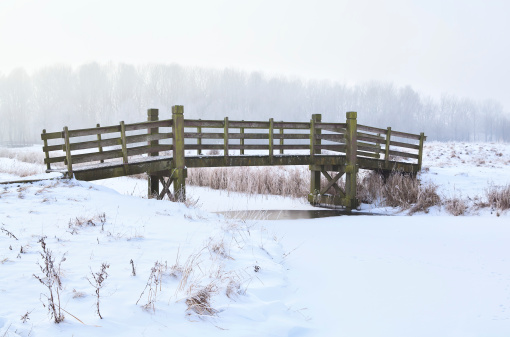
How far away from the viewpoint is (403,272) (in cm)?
555

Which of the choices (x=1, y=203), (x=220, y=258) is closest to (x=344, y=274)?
(x=220, y=258)

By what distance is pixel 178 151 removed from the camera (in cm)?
1103

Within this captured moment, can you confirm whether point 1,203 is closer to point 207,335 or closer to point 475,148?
point 207,335

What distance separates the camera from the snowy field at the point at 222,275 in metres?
3.30

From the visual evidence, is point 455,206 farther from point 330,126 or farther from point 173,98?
point 173,98

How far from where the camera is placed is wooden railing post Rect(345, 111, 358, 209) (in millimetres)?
13523

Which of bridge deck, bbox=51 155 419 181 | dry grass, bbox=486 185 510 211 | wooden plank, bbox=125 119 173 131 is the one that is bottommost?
dry grass, bbox=486 185 510 211

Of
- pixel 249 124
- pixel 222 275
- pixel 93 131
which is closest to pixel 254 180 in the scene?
pixel 249 124

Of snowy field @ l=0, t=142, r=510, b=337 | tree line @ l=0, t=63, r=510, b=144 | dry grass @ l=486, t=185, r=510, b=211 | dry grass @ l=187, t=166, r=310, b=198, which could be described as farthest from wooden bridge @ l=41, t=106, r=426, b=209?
tree line @ l=0, t=63, r=510, b=144

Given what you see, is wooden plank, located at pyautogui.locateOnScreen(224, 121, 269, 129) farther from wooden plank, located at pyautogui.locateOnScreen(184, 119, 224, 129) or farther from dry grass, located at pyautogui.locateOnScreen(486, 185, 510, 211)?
dry grass, located at pyautogui.locateOnScreen(486, 185, 510, 211)

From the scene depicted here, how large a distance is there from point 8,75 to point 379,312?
8396cm

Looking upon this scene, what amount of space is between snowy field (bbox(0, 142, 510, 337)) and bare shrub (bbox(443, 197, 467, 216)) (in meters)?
3.41

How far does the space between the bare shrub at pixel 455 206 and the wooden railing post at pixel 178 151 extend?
24.8ft

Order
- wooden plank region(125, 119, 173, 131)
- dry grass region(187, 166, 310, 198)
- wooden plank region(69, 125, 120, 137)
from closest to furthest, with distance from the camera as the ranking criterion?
wooden plank region(69, 125, 120, 137), wooden plank region(125, 119, 173, 131), dry grass region(187, 166, 310, 198)
